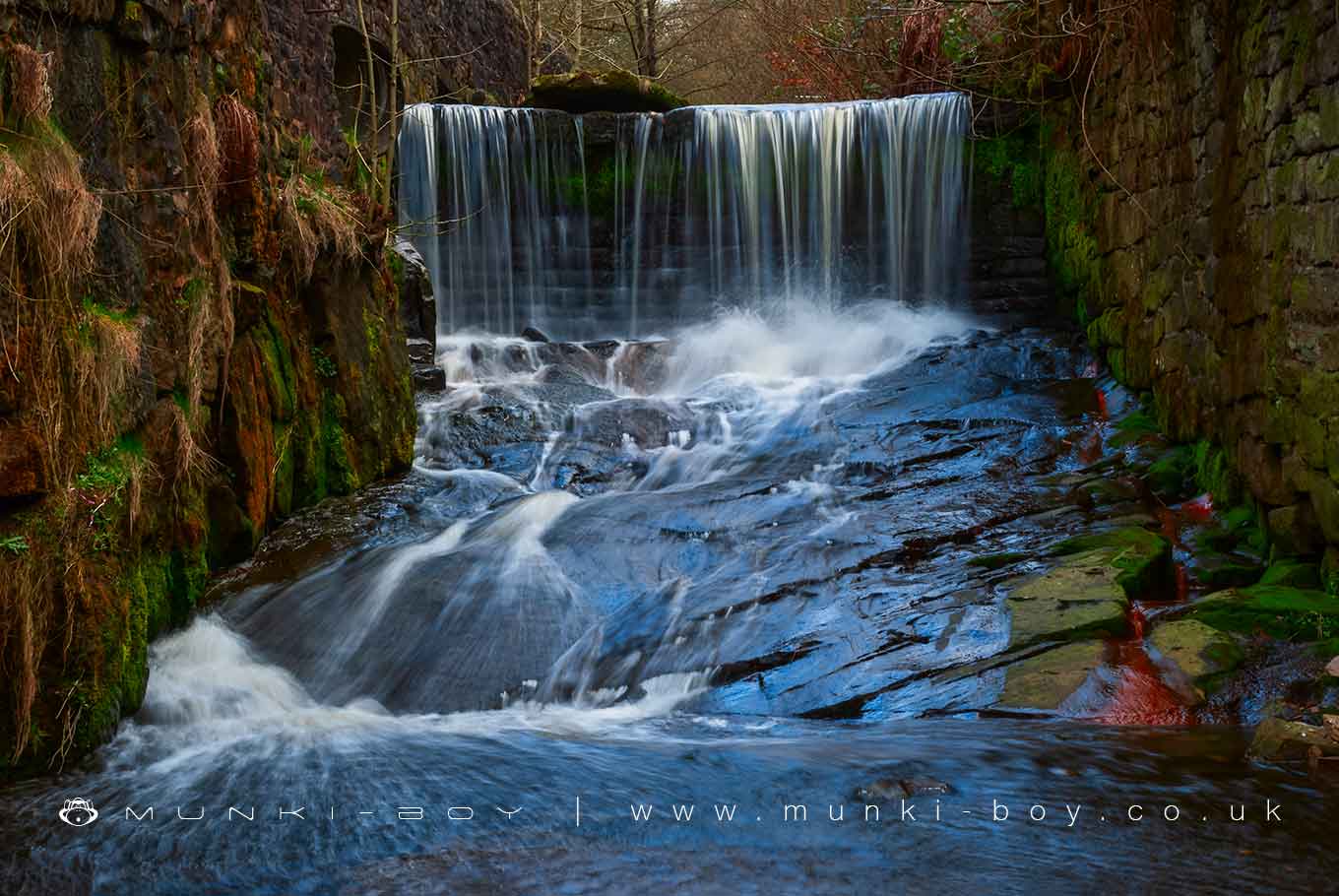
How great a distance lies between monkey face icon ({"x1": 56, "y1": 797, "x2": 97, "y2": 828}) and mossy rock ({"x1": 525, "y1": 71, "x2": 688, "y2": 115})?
9.36 metres

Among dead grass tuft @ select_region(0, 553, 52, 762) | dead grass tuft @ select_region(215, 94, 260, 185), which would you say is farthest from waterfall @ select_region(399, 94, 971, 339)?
dead grass tuft @ select_region(0, 553, 52, 762)

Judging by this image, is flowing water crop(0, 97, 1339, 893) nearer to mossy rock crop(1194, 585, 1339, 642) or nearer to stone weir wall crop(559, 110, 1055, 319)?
mossy rock crop(1194, 585, 1339, 642)

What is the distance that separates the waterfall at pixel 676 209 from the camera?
1083cm

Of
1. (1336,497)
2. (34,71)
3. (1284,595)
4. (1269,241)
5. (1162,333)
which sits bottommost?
(1284,595)

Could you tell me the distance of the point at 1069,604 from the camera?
4.70 meters

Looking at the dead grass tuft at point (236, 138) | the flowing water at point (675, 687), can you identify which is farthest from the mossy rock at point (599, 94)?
the dead grass tuft at point (236, 138)

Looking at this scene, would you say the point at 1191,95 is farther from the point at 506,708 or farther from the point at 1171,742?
the point at 506,708

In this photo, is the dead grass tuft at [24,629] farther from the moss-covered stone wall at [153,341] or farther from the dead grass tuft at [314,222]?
the dead grass tuft at [314,222]

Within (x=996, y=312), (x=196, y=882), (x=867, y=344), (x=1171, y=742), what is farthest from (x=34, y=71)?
(x=996, y=312)

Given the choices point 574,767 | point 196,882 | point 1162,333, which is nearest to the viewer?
point 196,882

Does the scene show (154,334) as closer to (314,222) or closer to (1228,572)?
(314,222)

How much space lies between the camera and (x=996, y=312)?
34.1 feet

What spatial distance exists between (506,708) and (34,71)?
2623 millimetres

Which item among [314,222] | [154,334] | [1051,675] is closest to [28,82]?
[154,334]
